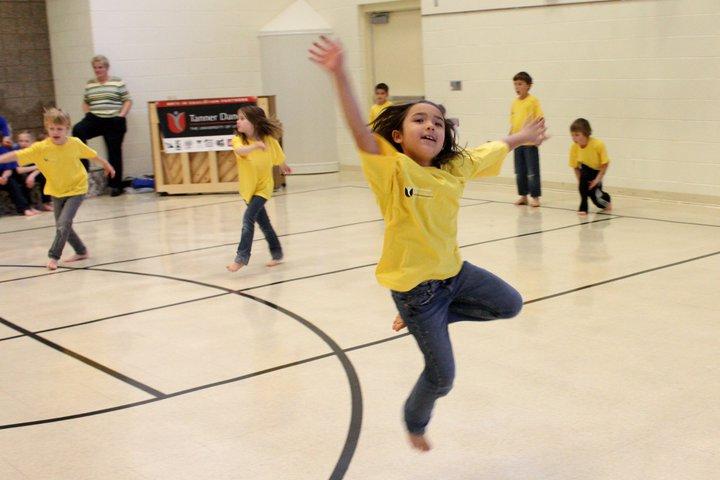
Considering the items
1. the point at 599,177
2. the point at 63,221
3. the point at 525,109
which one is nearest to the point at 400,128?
the point at 63,221

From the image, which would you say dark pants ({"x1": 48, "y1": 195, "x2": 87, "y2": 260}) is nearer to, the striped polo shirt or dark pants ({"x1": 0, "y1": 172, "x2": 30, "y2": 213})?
dark pants ({"x1": 0, "y1": 172, "x2": 30, "y2": 213})

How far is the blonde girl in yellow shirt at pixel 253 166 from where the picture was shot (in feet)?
24.1

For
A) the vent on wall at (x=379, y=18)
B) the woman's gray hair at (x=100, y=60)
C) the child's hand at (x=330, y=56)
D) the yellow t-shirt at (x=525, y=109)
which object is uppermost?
the vent on wall at (x=379, y=18)

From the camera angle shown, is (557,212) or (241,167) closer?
(241,167)

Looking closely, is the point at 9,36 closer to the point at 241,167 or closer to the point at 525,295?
the point at 241,167

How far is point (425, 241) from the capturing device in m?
3.26

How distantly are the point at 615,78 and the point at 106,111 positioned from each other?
7137mm

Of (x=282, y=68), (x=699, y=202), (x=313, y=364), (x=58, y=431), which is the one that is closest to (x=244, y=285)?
(x=313, y=364)

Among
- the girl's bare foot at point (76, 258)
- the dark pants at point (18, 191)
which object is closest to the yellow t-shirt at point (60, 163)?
the girl's bare foot at point (76, 258)

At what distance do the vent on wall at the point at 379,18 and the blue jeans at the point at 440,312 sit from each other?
10.8 metres

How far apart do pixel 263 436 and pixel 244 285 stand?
309 cm

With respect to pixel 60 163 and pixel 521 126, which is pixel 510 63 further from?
pixel 60 163

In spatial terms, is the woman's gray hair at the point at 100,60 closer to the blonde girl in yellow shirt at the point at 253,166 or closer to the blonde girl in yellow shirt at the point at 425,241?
the blonde girl in yellow shirt at the point at 253,166

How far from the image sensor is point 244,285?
689 cm
